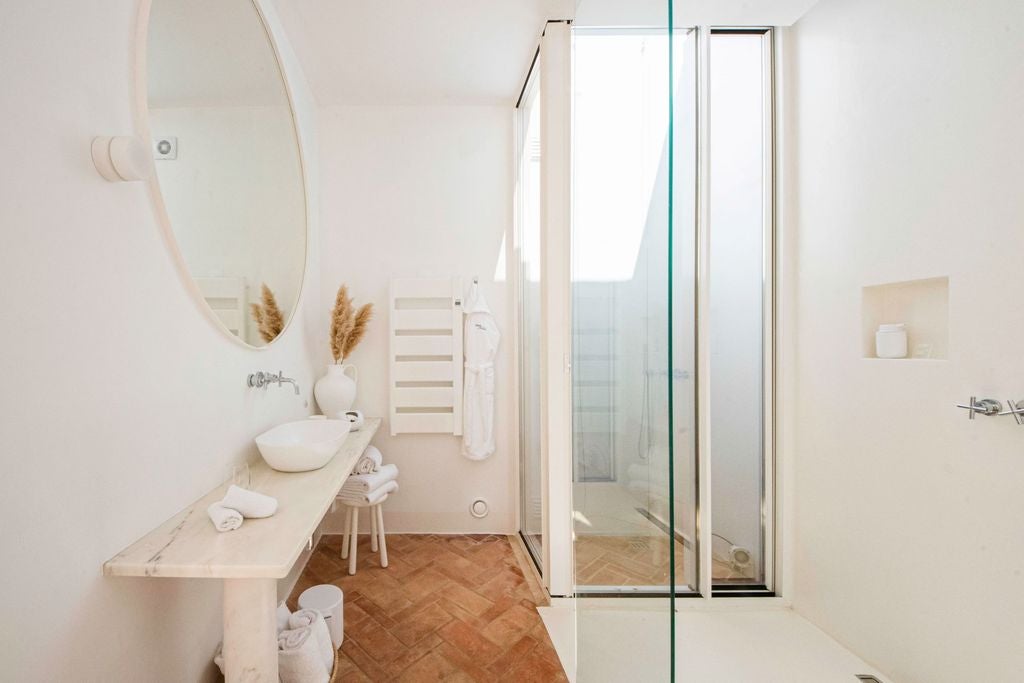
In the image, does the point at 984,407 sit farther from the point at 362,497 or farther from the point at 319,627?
the point at 362,497

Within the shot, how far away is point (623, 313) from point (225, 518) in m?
1.21

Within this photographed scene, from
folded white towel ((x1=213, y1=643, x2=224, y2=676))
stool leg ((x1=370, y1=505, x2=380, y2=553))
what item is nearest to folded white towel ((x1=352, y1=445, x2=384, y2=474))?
stool leg ((x1=370, y1=505, x2=380, y2=553))

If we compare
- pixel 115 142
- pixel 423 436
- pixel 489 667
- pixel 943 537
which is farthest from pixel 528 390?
pixel 115 142

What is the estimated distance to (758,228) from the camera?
216 centimetres

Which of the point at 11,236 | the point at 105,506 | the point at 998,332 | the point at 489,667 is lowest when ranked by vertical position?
the point at 489,667

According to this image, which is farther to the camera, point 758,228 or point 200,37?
point 758,228

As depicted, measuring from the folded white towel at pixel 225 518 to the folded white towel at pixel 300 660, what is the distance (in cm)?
56

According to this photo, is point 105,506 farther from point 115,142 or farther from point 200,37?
point 200,37

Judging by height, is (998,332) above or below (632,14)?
below

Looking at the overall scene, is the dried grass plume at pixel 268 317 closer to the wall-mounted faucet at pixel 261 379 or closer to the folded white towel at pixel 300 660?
the wall-mounted faucet at pixel 261 379

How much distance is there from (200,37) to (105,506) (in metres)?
1.53

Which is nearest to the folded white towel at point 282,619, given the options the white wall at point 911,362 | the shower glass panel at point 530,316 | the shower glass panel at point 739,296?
the shower glass panel at point 530,316

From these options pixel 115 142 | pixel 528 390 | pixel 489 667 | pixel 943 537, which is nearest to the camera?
pixel 115 142

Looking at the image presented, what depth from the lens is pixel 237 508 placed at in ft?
3.92
